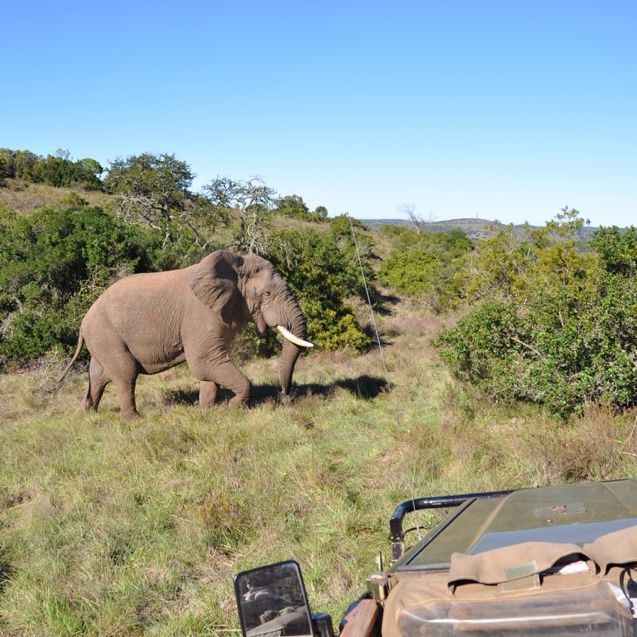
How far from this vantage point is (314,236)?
20.5 metres

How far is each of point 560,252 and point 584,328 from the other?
8078 mm

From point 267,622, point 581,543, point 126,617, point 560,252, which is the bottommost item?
point 126,617

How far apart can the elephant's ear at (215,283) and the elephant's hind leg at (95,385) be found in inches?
85.5

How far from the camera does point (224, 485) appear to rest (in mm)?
6812

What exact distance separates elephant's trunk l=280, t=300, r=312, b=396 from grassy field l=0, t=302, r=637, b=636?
401 millimetres

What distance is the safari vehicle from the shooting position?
1826 mm

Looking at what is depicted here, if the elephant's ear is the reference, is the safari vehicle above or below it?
below

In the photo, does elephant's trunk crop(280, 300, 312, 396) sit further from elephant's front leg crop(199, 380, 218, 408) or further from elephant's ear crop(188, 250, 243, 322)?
elephant's front leg crop(199, 380, 218, 408)

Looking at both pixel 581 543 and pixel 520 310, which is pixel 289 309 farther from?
pixel 581 543

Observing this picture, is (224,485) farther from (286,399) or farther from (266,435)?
(286,399)

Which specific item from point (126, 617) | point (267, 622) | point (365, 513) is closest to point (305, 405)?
point (365, 513)

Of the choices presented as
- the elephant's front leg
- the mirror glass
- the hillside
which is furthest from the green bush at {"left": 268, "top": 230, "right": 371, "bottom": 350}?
the mirror glass

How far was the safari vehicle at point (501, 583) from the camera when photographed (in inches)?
71.9

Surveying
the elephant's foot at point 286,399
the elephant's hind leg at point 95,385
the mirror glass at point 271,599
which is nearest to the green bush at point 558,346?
the elephant's foot at point 286,399
